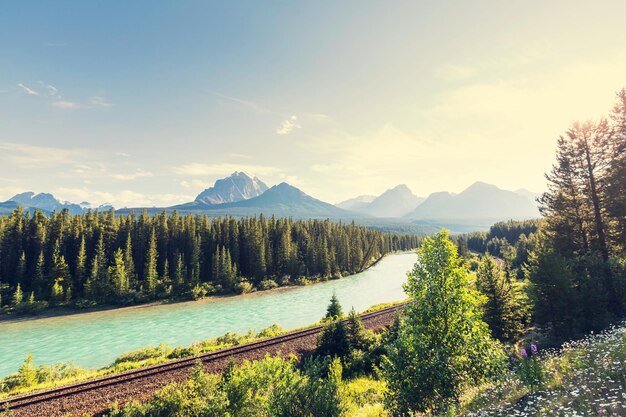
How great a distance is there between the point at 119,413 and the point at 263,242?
247ft

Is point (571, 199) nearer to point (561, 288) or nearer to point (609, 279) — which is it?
point (609, 279)

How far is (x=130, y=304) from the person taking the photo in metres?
64.4

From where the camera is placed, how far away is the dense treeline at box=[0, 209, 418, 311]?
65.4 metres

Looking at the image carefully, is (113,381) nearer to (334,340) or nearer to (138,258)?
(334,340)

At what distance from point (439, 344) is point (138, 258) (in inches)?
3437

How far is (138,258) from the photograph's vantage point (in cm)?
8175

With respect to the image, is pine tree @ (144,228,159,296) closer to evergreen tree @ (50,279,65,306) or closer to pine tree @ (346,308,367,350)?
evergreen tree @ (50,279,65,306)

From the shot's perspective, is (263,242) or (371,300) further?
(263,242)

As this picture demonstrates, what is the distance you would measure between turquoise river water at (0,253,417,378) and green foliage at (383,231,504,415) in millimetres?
35222

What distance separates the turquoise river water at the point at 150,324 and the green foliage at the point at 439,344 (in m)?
35.2

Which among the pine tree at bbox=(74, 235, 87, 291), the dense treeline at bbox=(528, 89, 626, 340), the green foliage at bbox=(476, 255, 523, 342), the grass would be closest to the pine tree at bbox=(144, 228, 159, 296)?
the pine tree at bbox=(74, 235, 87, 291)

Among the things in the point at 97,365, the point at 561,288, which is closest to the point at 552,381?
the point at 561,288

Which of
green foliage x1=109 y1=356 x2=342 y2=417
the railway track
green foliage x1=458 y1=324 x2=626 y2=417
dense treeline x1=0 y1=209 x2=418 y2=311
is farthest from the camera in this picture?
dense treeline x1=0 y1=209 x2=418 y2=311

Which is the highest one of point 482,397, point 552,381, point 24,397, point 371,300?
point 552,381
